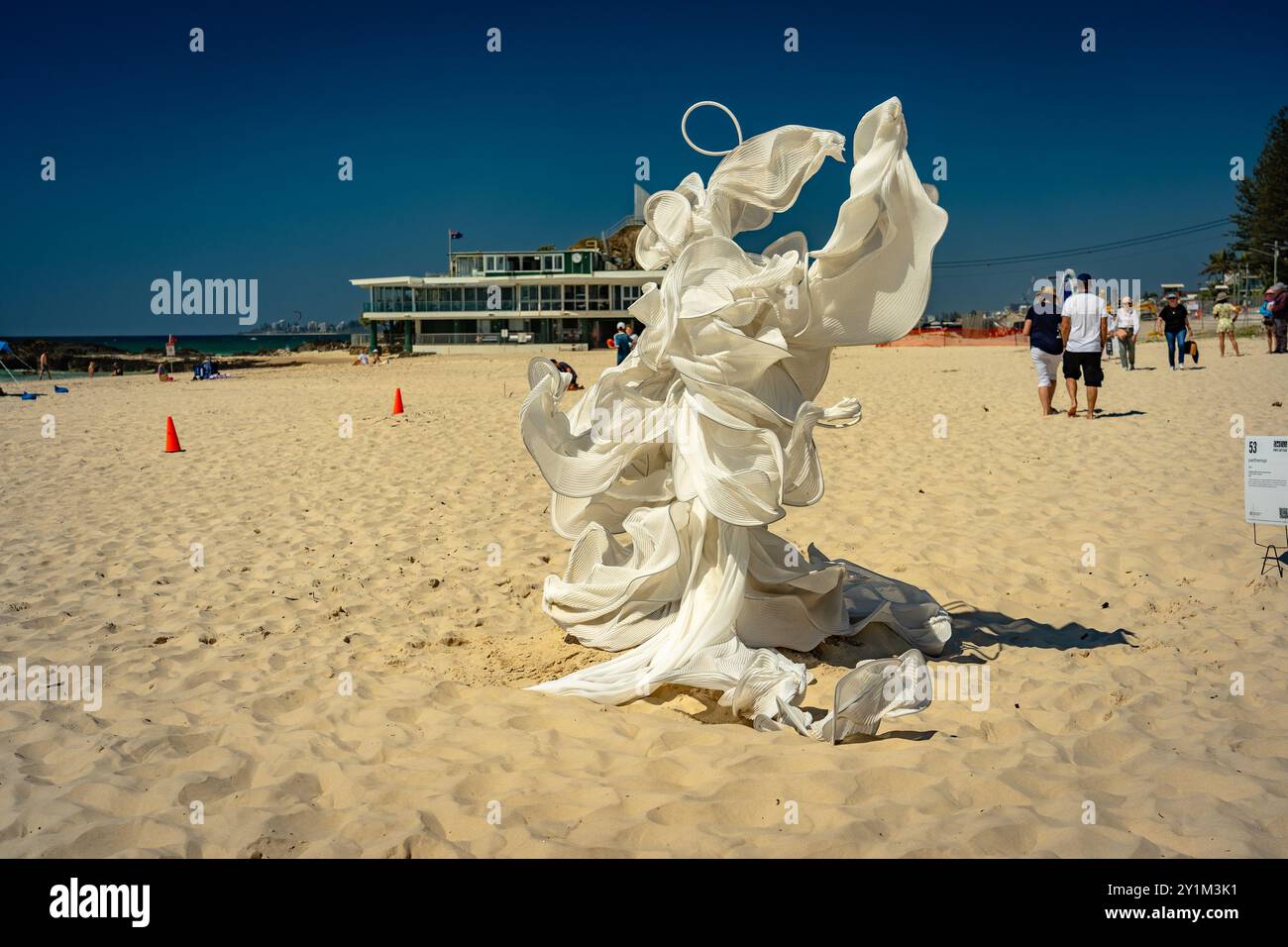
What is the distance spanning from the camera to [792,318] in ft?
18.4

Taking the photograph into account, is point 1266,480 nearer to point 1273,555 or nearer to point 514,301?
point 1273,555

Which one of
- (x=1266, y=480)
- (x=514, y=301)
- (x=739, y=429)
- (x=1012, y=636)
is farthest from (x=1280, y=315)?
(x=514, y=301)

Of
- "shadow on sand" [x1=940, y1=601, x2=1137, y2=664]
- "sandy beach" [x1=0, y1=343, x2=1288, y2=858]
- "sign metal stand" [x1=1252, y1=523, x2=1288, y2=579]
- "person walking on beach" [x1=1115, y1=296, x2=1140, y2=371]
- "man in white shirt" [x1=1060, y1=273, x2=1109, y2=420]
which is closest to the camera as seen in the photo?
"sandy beach" [x1=0, y1=343, x2=1288, y2=858]

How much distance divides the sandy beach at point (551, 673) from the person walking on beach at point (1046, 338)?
2.19 metres

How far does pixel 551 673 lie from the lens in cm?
597

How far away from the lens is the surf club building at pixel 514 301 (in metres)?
62.2

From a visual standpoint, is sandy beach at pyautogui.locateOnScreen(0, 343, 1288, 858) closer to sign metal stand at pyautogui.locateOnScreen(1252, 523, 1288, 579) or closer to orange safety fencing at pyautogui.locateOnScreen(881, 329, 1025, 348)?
sign metal stand at pyautogui.locateOnScreen(1252, 523, 1288, 579)

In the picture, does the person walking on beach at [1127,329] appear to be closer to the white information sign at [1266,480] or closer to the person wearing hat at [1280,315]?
the person wearing hat at [1280,315]

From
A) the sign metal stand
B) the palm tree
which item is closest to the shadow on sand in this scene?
the sign metal stand

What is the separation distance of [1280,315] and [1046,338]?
42.4 ft

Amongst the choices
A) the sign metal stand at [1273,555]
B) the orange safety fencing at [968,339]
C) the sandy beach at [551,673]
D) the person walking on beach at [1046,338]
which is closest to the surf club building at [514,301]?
the orange safety fencing at [968,339]

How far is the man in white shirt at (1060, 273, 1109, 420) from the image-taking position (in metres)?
14.2

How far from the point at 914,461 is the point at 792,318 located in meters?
6.81
